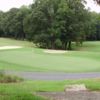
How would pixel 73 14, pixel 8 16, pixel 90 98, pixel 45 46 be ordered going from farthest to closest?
pixel 8 16 < pixel 45 46 < pixel 73 14 < pixel 90 98

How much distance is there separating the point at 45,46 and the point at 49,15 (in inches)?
299

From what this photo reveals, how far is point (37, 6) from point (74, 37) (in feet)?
35.0

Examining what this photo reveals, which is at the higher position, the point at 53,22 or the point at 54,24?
the point at 53,22

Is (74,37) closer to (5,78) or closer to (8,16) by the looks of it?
(8,16)

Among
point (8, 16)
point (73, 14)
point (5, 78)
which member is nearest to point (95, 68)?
point (5, 78)

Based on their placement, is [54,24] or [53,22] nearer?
[54,24]

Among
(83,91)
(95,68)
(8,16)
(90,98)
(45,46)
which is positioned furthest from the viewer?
(8,16)

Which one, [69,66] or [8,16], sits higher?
[8,16]

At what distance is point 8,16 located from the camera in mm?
105688

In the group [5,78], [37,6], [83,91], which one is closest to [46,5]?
[37,6]

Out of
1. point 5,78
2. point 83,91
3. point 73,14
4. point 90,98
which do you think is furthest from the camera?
point 73,14

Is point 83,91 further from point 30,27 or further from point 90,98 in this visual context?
point 30,27

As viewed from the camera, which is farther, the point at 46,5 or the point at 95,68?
the point at 46,5

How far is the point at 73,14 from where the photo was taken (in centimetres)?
7444
